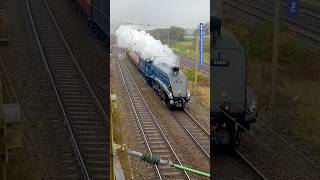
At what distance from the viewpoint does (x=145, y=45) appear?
581 centimetres

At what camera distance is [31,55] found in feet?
19.4

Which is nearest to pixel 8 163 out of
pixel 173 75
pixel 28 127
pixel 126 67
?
pixel 28 127

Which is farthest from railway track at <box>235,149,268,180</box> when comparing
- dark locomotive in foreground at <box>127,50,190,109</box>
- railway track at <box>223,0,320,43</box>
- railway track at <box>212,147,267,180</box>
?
railway track at <box>223,0,320,43</box>

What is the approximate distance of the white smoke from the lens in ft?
18.7

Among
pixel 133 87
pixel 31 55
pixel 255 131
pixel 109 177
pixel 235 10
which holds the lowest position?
pixel 109 177

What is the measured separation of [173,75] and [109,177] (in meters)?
1.70

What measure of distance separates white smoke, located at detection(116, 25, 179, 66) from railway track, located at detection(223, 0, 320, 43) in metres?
1.28

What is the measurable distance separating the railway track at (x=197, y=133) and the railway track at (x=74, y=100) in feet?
3.78

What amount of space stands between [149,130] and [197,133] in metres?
0.69

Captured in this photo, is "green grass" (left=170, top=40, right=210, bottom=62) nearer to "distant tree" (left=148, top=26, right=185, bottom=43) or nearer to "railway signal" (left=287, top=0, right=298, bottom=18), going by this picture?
"distant tree" (left=148, top=26, right=185, bottom=43)

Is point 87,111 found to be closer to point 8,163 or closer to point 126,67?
point 126,67

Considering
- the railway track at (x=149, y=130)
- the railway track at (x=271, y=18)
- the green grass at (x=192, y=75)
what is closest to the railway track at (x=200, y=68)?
the green grass at (x=192, y=75)

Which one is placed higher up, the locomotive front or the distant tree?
the distant tree

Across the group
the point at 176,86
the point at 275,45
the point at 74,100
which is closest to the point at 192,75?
the point at 176,86
